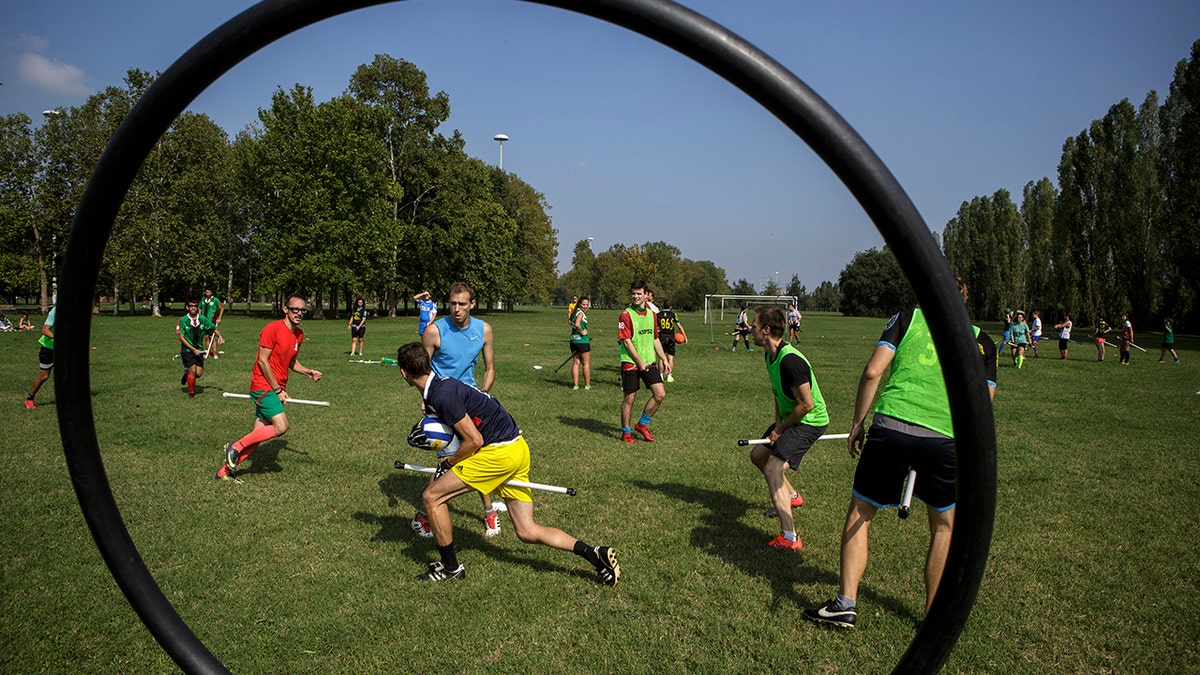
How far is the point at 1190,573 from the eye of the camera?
5.80 metres

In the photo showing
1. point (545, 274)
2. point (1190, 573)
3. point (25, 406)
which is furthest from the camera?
point (545, 274)

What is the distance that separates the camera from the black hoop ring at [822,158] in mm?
1806

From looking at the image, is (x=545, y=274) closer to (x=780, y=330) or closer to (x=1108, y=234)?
(x=1108, y=234)

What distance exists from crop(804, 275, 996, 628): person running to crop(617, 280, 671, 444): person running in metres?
6.22

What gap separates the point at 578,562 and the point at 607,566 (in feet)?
2.22

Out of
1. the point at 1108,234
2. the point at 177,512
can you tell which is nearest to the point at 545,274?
the point at 1108,234

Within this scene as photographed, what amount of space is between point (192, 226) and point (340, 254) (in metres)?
15.0

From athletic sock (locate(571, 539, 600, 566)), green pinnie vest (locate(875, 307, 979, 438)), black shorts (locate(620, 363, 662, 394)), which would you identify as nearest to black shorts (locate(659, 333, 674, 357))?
black shorts (locate(620, 363, 662, 394))

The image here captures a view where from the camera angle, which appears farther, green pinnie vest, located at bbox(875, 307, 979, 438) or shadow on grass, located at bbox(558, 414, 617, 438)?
shadow on grass, located at bbox(558, 414, 617, 438)

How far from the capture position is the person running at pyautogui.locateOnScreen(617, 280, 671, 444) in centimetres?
1098

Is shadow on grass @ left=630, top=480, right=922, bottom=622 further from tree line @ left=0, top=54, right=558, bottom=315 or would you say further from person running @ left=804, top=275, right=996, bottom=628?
tree line @ left=0, top=54, right=558, bottom=315

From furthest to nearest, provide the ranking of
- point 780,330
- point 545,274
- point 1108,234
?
1. point 545,274
2. point 1108,234
3. point 780,330

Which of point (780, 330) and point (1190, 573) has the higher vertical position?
point (780, 330)

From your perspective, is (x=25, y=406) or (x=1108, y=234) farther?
(x=1108, y=234)
